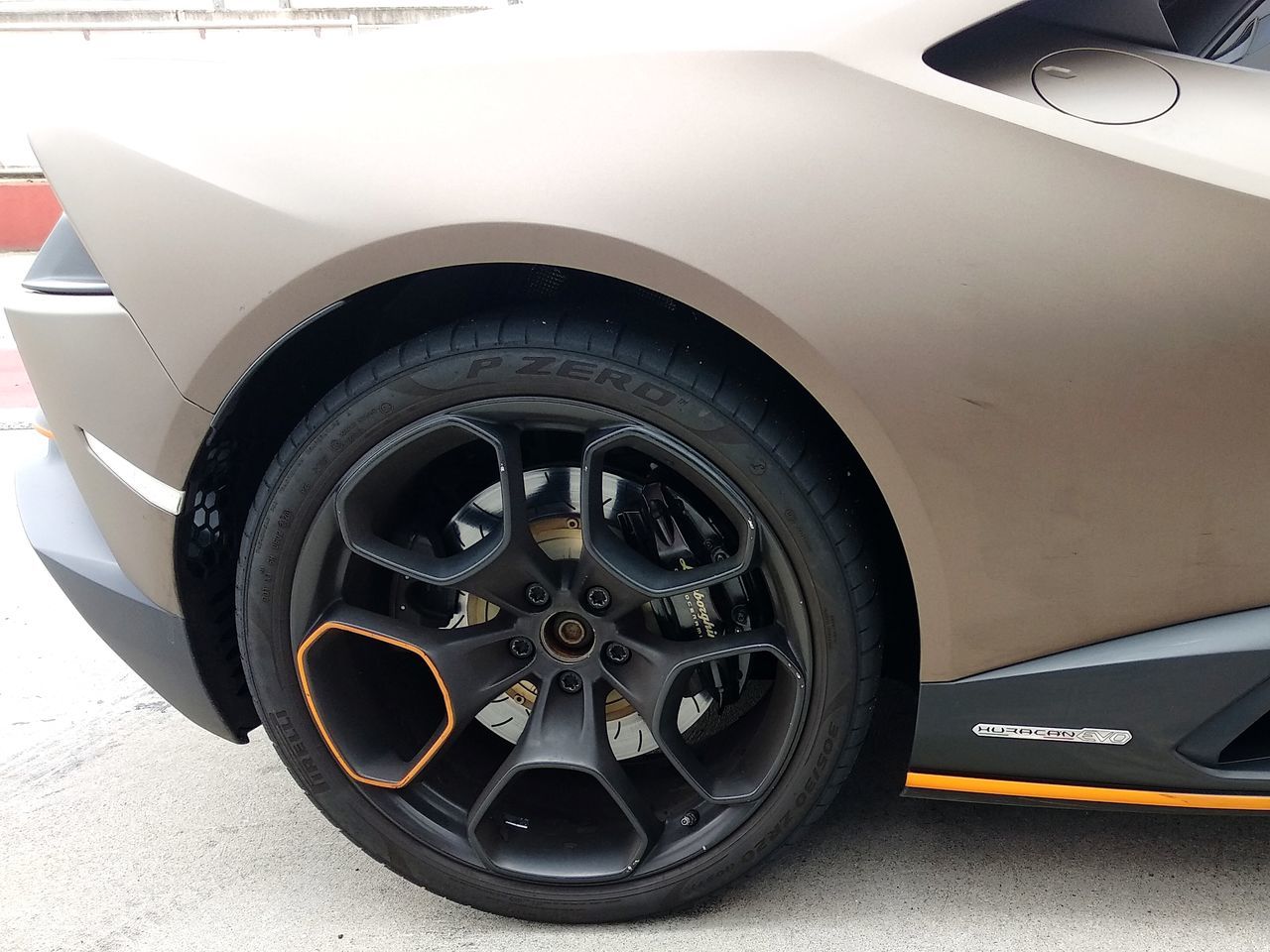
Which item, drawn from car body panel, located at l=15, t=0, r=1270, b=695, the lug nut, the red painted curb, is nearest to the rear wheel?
the lug nut

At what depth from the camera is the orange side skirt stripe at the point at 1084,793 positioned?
117 cm

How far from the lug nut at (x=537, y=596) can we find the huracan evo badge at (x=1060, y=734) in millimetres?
570

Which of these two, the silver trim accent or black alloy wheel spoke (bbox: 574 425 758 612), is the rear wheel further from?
the silver trim accent

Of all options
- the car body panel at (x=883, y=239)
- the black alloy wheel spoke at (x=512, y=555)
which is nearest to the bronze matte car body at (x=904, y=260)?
the car body panel at (x=883, y=239)

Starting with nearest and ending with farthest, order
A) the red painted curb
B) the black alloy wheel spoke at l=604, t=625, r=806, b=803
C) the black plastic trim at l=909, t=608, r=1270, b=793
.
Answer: the black plastic trim at l=909, t=608, r=1270, b=793
the black alloy wheel spoke at l=604, t=625, r=806, b=803
the red painted curb

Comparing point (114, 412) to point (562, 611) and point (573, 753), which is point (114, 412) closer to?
point (562, 611)

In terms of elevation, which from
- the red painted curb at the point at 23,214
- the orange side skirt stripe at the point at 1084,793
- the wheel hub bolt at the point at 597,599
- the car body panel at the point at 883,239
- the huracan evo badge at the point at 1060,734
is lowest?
the orange side skirt stripe at the point at 1084,793

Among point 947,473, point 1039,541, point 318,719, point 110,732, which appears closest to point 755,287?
point 947,473

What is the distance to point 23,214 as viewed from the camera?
8.78m

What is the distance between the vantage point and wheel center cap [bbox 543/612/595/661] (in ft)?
4.14

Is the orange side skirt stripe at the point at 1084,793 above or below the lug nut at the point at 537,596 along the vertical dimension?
below

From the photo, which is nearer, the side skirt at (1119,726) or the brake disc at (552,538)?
the side skirt at (1119,726)

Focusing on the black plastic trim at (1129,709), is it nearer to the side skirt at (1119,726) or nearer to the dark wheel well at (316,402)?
the side skirt at (1119,726)

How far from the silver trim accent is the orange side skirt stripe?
1.05 m
